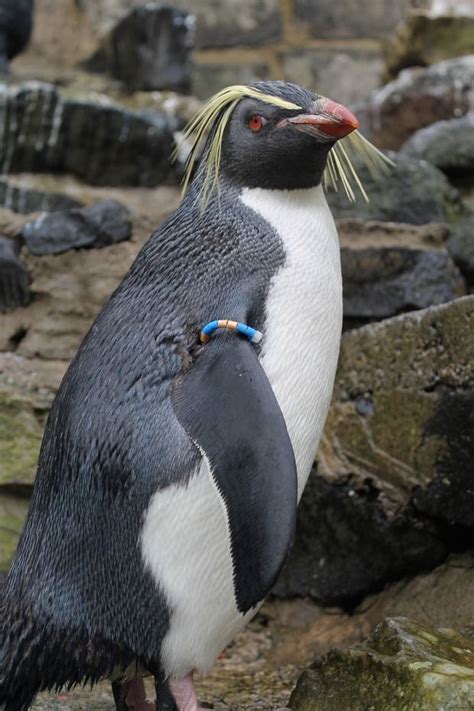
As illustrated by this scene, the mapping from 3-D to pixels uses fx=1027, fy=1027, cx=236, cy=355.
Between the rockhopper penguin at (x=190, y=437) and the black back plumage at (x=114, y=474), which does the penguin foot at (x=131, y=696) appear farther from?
the black back plumage at (x=114, y=474)

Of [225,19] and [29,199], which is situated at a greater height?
[225,19]

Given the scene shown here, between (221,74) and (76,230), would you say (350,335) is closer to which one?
(76,230)

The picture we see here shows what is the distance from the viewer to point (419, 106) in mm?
5453

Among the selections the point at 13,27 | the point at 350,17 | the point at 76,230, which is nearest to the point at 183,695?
the point at 76,230

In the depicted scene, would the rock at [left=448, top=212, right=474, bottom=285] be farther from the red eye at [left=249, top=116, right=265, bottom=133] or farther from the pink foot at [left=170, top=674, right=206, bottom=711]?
the pink foot at [left=170, top=674, right=206, bottom=711]

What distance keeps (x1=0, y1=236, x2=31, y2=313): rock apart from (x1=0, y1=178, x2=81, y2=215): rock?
0.68m

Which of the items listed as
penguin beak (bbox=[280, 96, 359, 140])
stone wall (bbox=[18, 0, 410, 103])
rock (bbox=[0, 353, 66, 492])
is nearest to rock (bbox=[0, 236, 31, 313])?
rock (bbox=[0, 353, 66, 492])

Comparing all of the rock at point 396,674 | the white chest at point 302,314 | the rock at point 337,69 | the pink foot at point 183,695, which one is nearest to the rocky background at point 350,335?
the rock at point 396,674

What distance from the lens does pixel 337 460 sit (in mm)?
2875

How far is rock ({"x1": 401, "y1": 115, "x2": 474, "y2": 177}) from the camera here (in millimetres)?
4305

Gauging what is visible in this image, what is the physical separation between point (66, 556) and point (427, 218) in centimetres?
239

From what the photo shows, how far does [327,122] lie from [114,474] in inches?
31.7

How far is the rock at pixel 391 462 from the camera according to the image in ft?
8.38

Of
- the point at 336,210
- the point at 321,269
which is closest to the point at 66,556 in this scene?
the point at 321,269
